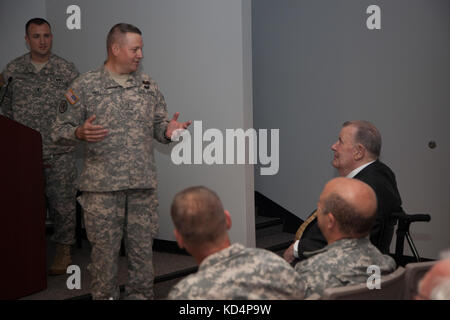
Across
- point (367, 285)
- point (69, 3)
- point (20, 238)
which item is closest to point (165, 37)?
point (69, 3)

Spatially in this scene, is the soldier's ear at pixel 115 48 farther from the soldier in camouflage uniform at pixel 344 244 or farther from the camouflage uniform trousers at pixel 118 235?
the soldier in camouflage uniform at pixel 344 244

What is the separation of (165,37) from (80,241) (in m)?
1.90

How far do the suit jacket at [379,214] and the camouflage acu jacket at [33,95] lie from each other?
224 cm

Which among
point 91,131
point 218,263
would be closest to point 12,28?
point 91,131

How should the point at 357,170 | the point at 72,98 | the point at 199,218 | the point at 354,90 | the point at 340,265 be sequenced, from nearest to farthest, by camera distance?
the point at 199,218 < the point at 340,265 < the point at 357,170 < the point at 72,98 < the point at 354,90

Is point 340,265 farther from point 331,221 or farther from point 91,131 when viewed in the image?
point 91,131

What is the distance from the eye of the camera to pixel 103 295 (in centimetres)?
301

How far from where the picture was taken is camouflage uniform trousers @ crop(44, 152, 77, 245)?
13.4 feet

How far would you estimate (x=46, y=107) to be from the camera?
13.8 feet

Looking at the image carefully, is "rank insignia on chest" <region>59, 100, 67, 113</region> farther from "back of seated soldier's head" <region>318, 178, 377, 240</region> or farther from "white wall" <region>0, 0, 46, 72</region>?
"white wall" <region>0, 0, 46, 72</region>

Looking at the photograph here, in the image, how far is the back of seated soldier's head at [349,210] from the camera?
1.92m

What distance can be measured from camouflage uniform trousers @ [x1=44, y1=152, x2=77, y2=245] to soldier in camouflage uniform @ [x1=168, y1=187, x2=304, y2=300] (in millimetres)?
2603

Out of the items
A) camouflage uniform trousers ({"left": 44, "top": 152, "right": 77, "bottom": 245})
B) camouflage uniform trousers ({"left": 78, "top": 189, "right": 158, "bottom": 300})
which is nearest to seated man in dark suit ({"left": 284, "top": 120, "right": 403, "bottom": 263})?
camouflage uniform trousers ({"left": 78, "top": 189, "right": 158, "bottom": 300})

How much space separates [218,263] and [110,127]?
1.61m
